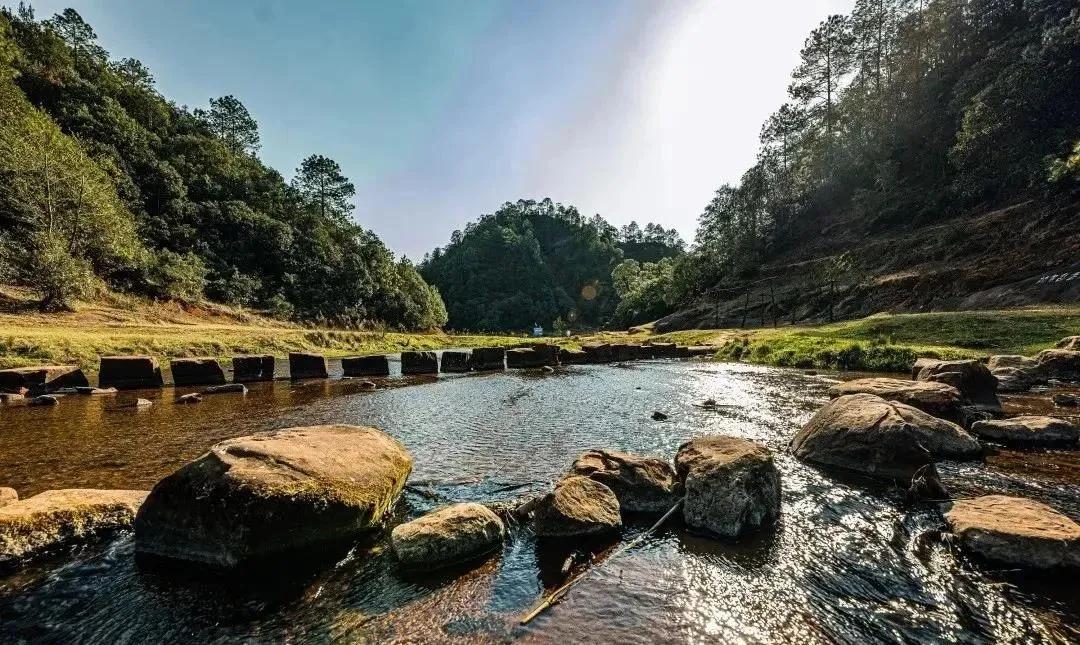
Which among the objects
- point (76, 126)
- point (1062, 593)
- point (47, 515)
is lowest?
point (1062, 593)

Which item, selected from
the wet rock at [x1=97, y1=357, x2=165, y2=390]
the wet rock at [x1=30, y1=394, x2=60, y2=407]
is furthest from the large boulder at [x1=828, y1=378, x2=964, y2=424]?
the wet rock at [x1=97, y1=357, x2=165, y2=390]

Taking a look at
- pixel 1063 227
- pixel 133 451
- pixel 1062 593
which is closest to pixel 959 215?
pixel 1063 227

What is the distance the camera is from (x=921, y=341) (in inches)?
1328

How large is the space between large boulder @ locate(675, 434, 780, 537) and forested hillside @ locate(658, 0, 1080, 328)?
125ft

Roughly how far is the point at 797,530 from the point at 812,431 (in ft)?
16.1

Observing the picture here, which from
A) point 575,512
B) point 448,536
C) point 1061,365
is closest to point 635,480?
point 575,512

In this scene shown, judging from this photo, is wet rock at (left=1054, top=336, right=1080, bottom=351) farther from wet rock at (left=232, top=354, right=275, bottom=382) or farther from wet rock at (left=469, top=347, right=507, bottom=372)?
wet rock at (left=232, top=354, right=275, bottom=382)

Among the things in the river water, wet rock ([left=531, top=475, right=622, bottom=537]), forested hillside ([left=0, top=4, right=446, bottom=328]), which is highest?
forested hillside ([left=0, top=4, right=446, bottom=328])

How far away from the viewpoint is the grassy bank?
93.7ft

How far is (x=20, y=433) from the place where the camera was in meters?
14.0

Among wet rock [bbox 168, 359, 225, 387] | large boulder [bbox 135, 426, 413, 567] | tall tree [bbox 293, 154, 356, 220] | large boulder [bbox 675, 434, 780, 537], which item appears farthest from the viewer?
→ tall tree [bbox 293, 154, 356, 220]

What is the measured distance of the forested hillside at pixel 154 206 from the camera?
5012 cm

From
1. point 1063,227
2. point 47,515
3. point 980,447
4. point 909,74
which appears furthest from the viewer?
point 909,74

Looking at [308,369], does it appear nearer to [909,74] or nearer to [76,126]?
[76,126]
